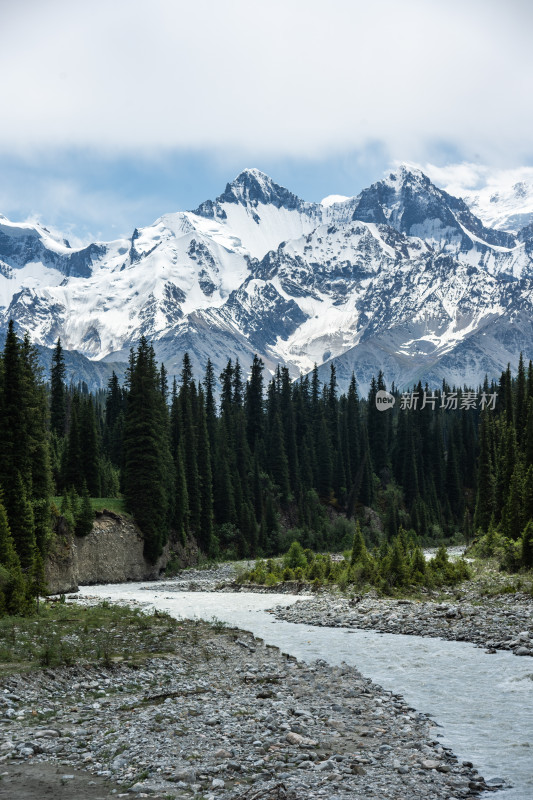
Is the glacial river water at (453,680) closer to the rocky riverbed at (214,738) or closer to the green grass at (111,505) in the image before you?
the rocky riverbed at (214,738)

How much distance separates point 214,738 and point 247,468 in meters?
91.6

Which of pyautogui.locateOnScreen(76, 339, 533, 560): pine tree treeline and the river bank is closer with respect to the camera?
the river bank

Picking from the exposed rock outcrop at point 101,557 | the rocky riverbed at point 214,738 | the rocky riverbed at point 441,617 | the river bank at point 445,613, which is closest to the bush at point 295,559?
the exposed rock outcrop at point 101,557

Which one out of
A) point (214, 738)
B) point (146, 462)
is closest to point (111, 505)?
point (146, 462)

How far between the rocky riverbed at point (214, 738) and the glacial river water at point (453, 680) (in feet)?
1.93

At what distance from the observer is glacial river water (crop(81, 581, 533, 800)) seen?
549 inches

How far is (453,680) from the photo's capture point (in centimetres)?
2022

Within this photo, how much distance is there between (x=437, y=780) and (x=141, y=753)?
5.07 meters

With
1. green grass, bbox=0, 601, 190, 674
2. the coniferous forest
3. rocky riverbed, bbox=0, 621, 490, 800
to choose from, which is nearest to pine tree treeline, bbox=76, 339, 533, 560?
the coniferous forest

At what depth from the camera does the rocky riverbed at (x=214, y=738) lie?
11.7m

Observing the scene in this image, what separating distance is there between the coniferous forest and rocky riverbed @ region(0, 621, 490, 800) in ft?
36.2

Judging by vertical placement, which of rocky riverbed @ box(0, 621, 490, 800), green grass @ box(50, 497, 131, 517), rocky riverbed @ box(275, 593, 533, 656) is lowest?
rocky riverbed @ box(275, 593, 533, 656)

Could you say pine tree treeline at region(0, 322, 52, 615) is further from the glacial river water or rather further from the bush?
the bush

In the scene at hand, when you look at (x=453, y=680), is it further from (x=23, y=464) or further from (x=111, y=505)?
(x=111, y=505)
